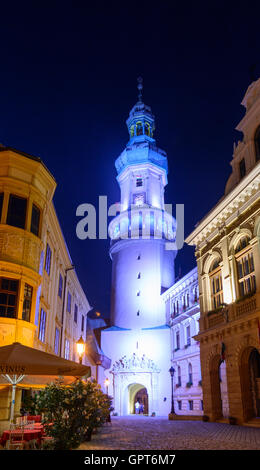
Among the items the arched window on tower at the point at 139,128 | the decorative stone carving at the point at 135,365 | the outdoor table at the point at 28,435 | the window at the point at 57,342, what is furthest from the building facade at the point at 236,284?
the arched window on tower at the point at 139,128

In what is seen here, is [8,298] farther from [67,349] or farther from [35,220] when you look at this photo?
[67,349]

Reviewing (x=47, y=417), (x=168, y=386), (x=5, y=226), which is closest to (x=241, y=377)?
(x=47, y=417)

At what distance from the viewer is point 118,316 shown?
175ft

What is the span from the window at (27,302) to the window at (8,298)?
0.62m

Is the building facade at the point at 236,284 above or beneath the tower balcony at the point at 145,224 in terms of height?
beneath

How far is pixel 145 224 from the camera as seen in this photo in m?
56.2

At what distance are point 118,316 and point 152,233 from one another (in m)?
11.6

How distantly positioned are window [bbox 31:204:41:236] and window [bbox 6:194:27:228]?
655 mm

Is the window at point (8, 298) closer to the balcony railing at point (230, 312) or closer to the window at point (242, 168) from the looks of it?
the balcony railing at point (230, 312)

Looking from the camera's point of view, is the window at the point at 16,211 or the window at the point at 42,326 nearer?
the window at the point at 16,211

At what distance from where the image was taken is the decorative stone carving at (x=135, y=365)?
46.8 m

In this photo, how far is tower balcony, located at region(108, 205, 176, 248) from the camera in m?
55.5

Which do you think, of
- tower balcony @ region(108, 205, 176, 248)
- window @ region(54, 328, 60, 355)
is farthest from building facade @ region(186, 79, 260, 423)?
tower balcony @ region(108, 205, 176, 248)
